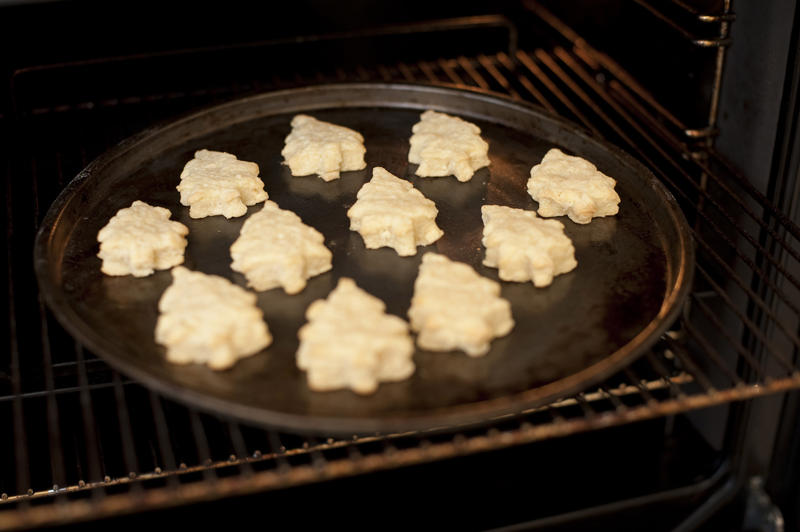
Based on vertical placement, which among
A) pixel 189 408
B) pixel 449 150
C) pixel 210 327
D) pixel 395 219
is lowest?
pixel 189 408

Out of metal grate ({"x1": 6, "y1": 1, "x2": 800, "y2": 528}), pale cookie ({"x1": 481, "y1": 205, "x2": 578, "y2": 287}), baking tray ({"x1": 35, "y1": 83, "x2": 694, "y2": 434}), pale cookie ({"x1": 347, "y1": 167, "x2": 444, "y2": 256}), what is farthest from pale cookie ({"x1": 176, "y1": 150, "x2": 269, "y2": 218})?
pale cookie ({"x1": 481, "y1": 205, "x2": 578, "y2": 287})

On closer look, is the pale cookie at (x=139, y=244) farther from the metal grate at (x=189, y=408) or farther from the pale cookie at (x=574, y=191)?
the pale cookie at (x=574, y=191)

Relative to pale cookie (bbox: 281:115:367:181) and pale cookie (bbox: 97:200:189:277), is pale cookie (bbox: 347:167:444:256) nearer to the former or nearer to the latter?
pale cookie (bbox: 281:115:367:181)

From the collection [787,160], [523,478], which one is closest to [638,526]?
[523,478]

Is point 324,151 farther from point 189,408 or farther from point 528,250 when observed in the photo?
point 189,408

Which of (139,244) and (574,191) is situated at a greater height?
(574,191)

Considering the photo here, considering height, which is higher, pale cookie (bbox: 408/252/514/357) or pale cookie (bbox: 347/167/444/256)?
pale cookie (bbox: 347/167/444/256)

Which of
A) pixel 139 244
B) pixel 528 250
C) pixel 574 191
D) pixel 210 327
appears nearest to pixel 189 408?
pixel 139 244

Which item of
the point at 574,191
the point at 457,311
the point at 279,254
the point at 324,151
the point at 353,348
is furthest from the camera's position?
the point at 324,151
